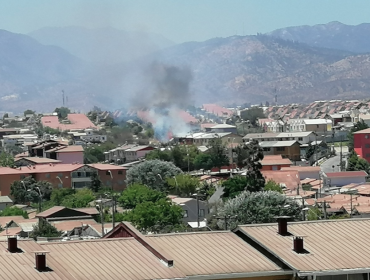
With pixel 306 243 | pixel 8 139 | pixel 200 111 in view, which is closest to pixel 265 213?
pixel 306 243

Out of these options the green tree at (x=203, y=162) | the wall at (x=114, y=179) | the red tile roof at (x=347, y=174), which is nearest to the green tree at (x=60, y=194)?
the wall at (x=114, y=179)

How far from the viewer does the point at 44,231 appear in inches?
1837

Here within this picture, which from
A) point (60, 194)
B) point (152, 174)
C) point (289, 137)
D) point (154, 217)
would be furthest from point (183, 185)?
point (289, 137)

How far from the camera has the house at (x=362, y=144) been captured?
92.0 m

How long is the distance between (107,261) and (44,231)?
100ft

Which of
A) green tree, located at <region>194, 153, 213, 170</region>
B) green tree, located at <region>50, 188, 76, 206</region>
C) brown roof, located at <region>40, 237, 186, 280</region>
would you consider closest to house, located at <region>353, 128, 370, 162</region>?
green tree, located at <region>194, 153, 213, 170</region>

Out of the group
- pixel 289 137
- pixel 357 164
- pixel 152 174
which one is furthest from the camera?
pixel 289 137

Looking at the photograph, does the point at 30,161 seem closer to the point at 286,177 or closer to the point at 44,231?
the point at 286,177

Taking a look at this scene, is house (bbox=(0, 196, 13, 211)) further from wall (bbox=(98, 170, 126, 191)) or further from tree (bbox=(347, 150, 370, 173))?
tree (bbox=(347, 150, 370, 173))

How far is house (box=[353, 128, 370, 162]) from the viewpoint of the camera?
9200cm

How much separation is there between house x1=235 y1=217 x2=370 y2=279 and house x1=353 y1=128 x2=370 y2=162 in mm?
72892

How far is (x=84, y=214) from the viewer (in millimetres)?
54625

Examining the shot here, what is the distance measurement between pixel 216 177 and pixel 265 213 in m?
31.5

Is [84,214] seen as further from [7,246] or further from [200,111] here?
→ [200,111]
